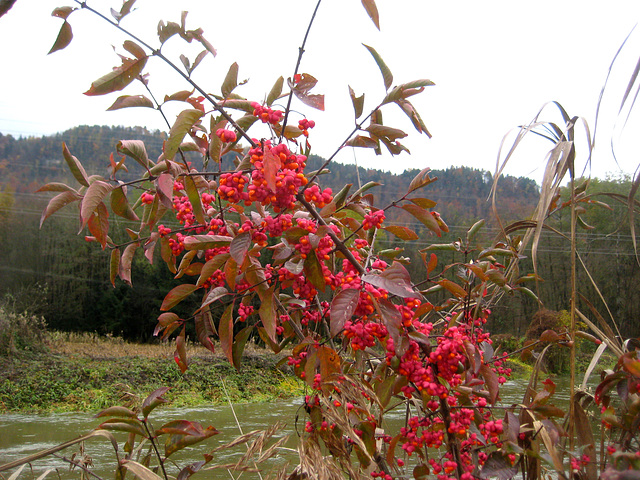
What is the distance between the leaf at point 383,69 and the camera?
644 mm

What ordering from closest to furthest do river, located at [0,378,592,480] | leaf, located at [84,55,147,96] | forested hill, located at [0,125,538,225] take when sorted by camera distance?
leaf, located at [84,55,147,96], river, located at [0,378,592,480], forested hill, located at [0,125,538,225]

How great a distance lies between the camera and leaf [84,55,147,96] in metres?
0.60

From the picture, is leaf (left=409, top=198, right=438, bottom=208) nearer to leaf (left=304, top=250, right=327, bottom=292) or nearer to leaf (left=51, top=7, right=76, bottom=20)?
leaf (left=304, top=250, right=327, bottom=292)

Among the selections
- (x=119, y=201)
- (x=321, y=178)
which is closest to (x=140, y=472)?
(x=119, y=201)

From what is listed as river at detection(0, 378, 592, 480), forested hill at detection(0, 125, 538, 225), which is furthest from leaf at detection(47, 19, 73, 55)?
forested hill at detection(0, 125, 538, 225)

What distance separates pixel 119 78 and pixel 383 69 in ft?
1.30

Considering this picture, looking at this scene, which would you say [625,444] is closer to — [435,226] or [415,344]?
[415,344]

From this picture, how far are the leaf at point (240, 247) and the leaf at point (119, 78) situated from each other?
0.93ft

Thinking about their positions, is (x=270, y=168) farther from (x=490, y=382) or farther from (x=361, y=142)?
(x=490, y=382)

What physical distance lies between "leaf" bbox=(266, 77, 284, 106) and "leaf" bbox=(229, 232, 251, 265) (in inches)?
10.5

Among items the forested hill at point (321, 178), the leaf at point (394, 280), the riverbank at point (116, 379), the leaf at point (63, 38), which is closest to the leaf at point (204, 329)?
the leaf at point (394, 280)

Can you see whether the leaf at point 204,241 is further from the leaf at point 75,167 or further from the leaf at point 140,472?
the leaf at point 140,472

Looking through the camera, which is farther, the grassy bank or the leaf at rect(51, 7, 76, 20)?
the grassy bank

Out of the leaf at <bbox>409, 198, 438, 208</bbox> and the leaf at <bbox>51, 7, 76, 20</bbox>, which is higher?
the leaf at <bbox>51, 7, 76, 20</bbox>
